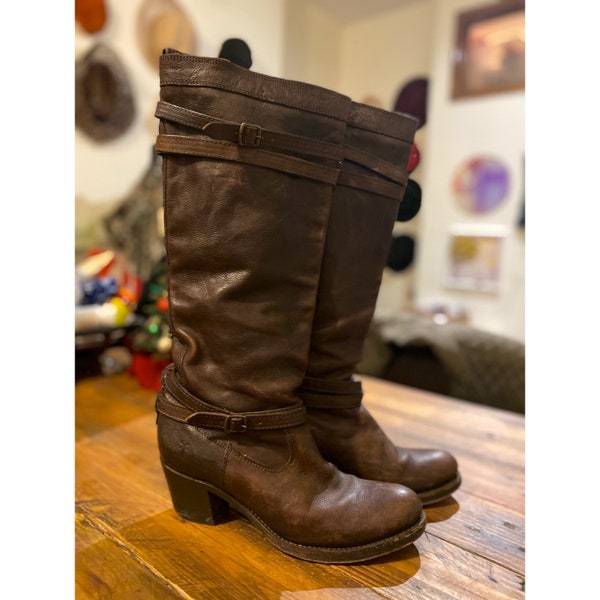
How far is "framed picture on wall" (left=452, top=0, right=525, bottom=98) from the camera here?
2648 mm

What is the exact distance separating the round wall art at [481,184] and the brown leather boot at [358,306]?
2292 mm

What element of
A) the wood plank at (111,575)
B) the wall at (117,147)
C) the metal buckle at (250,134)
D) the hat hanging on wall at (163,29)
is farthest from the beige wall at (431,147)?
the wood plank at (111,575)

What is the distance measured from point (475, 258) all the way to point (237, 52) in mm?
2527

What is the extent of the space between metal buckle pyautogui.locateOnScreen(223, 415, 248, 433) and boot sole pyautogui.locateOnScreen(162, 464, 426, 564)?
95 mm

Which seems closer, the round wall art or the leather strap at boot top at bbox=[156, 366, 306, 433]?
the leather strap at boot top at bbox=[156, 366, 306, 433]

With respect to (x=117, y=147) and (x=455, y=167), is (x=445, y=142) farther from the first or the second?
(x=117, y=147)

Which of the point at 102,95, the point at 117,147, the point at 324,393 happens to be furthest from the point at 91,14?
the point at 324,393

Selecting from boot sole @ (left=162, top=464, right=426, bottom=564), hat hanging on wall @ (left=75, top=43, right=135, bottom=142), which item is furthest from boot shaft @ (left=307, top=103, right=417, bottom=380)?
hat hanging on wall @ (left=75, top=43, right=135, bottom=142)

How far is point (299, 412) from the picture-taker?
67 cm

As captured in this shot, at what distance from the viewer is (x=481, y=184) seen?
9.47 ft

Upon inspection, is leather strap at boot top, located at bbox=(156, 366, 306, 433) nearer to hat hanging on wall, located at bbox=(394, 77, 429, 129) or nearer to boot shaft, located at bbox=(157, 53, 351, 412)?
boot shaft, located at bbox=(157, 53, 351, 412)
